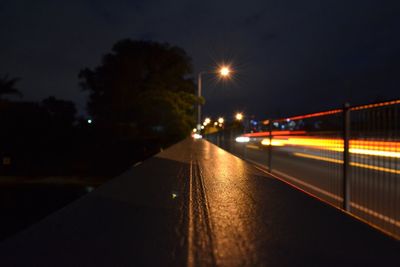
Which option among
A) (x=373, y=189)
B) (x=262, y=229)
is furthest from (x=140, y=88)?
(x=262, y=229)

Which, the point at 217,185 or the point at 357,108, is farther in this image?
the point at 217,185

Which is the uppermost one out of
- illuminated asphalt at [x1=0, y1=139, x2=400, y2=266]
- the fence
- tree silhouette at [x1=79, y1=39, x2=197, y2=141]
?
tree silhouette at [x1=79, y1=39, x2=197, y2=141]

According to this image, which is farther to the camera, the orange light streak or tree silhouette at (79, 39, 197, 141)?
tree silhouette at (79, 39, 197, 141)

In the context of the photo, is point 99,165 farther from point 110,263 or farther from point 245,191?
point 110,263

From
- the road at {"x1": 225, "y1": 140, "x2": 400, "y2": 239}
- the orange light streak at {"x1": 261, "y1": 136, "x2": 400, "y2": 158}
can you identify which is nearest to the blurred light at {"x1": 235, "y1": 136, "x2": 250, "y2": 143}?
the road at {"x1": 225, "y1": 140, "x2": 400, "y2": 239}

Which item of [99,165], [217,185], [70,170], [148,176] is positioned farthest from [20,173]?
[217,185]

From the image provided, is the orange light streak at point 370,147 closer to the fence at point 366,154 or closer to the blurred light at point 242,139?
the fence at point 366,154

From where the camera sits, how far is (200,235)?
3342 mm

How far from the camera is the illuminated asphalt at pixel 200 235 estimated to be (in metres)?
2.74

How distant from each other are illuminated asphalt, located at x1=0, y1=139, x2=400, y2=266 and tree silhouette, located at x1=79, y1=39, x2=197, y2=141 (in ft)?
82.9

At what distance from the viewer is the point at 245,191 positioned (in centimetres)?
562

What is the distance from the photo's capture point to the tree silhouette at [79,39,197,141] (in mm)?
30016

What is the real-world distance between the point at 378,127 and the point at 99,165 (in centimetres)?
1407

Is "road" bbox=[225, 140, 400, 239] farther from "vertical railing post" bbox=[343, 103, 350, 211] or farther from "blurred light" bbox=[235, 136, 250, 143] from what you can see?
"blurred light" bbox=[235, 136, 250, 143]
